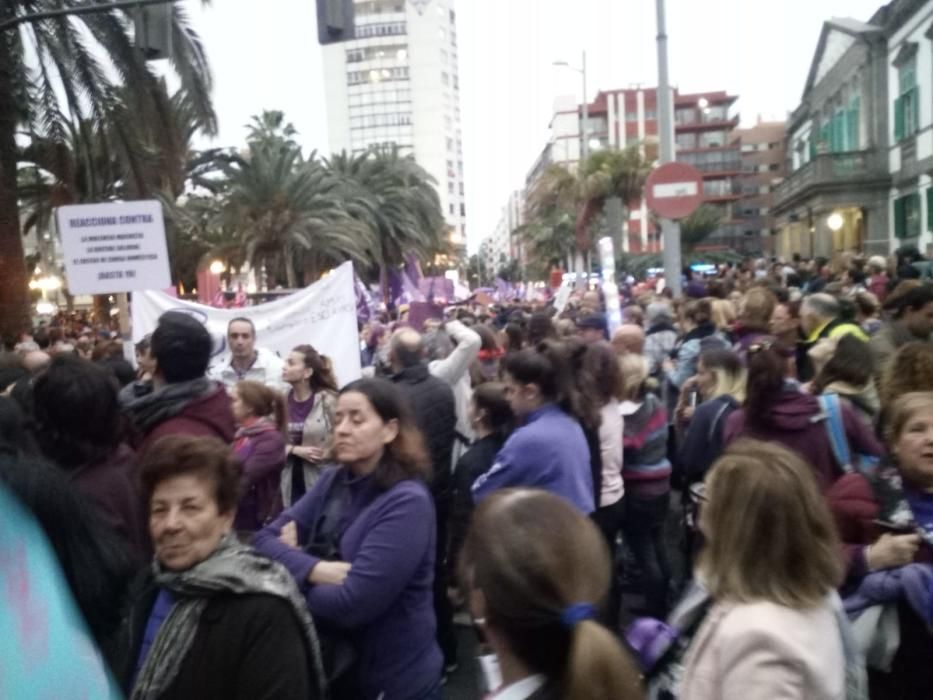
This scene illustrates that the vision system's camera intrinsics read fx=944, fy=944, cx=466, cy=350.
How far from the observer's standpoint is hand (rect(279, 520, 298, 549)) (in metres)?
3.09

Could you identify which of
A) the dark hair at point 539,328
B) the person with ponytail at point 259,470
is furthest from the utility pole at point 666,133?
the person with ponytail at point 259,470

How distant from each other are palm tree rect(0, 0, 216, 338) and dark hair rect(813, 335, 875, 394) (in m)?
9.66

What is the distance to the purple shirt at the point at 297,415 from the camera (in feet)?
18.7

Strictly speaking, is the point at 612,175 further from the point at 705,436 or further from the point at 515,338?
the point at 705,436

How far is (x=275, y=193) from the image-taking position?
26953 millimetres

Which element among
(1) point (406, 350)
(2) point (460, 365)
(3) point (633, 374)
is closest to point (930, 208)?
(2) point (460, 365)

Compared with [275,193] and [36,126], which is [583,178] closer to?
[275,193]

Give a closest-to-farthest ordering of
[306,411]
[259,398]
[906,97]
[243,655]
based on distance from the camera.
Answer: [243,655] < [259,398] < [306,411] < [906,97]

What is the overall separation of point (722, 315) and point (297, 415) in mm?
3918

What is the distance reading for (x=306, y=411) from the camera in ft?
19.0

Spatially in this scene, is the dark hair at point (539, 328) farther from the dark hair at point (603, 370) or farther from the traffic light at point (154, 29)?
the traffic light at point (154, 29)

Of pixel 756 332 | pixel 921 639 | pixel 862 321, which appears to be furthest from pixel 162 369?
pixel 862 321

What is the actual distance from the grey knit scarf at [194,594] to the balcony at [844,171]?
117 feet

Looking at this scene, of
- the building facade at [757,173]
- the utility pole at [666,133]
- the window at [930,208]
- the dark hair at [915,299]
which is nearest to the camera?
the dark hair at [915,299]
